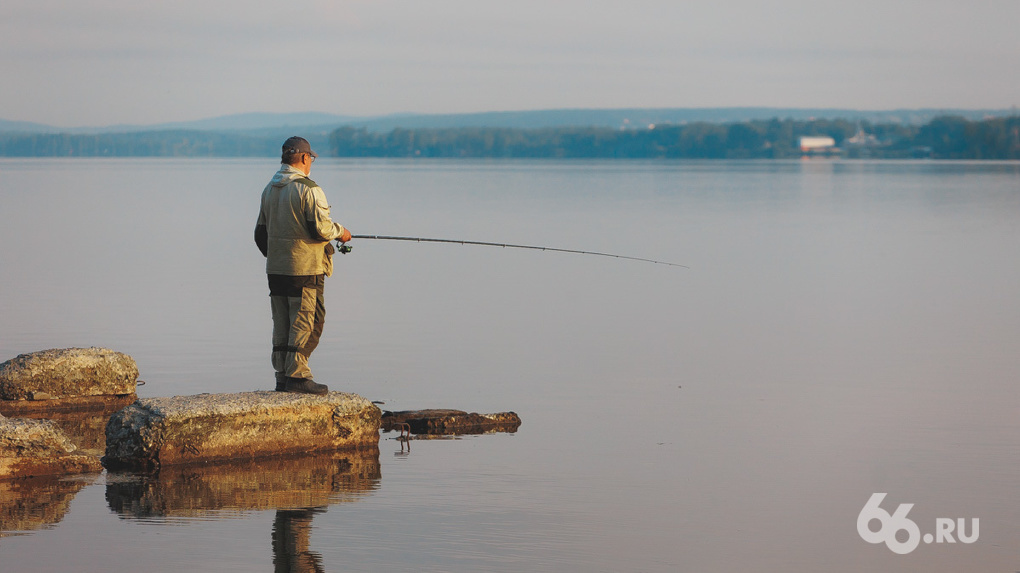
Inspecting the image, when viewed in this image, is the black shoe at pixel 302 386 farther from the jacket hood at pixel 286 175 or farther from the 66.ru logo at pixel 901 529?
the 66.ru logo at pixel 901 529

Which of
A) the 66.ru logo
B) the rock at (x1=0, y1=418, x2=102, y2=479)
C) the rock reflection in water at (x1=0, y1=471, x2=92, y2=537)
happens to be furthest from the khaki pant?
the 66.ru logo

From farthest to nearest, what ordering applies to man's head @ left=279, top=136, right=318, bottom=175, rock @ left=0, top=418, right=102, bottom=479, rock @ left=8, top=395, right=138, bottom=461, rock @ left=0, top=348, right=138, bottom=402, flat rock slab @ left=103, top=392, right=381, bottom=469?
1. rock @ left=0, top=348, right=138, bottom=402
2. rock @ left=8, top=395, right=138, bottom=461
3. man's head @ left=279, top=136, right=318, bottom=175
4. flat rock slab @ left=103, top=392, right=381, bottom=469
5. rock @ left=0, top=418, right=102, bottom=479

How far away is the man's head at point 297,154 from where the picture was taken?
9.16 meters

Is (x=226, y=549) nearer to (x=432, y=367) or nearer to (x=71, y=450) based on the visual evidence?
(x=71, y=450)

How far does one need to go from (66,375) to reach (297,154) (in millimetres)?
2783

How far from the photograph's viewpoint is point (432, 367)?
1293cm

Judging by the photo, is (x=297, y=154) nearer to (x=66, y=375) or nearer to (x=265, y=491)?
(x=265, y=491)

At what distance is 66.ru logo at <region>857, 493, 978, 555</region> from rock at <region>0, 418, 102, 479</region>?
183 inches

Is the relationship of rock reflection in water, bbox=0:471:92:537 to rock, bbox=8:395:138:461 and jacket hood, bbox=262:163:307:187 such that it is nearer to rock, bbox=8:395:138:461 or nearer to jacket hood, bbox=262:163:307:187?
rock, bbox=8:395:138:461

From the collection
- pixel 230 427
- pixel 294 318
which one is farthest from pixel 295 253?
pixel 230 427

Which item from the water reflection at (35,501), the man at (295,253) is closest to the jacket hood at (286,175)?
the man at (295,253)

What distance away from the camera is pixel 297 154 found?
9172mm

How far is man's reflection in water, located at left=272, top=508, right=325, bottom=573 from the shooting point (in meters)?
6.48

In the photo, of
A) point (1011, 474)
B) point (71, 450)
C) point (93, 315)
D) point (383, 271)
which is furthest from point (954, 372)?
point (383, 271)
